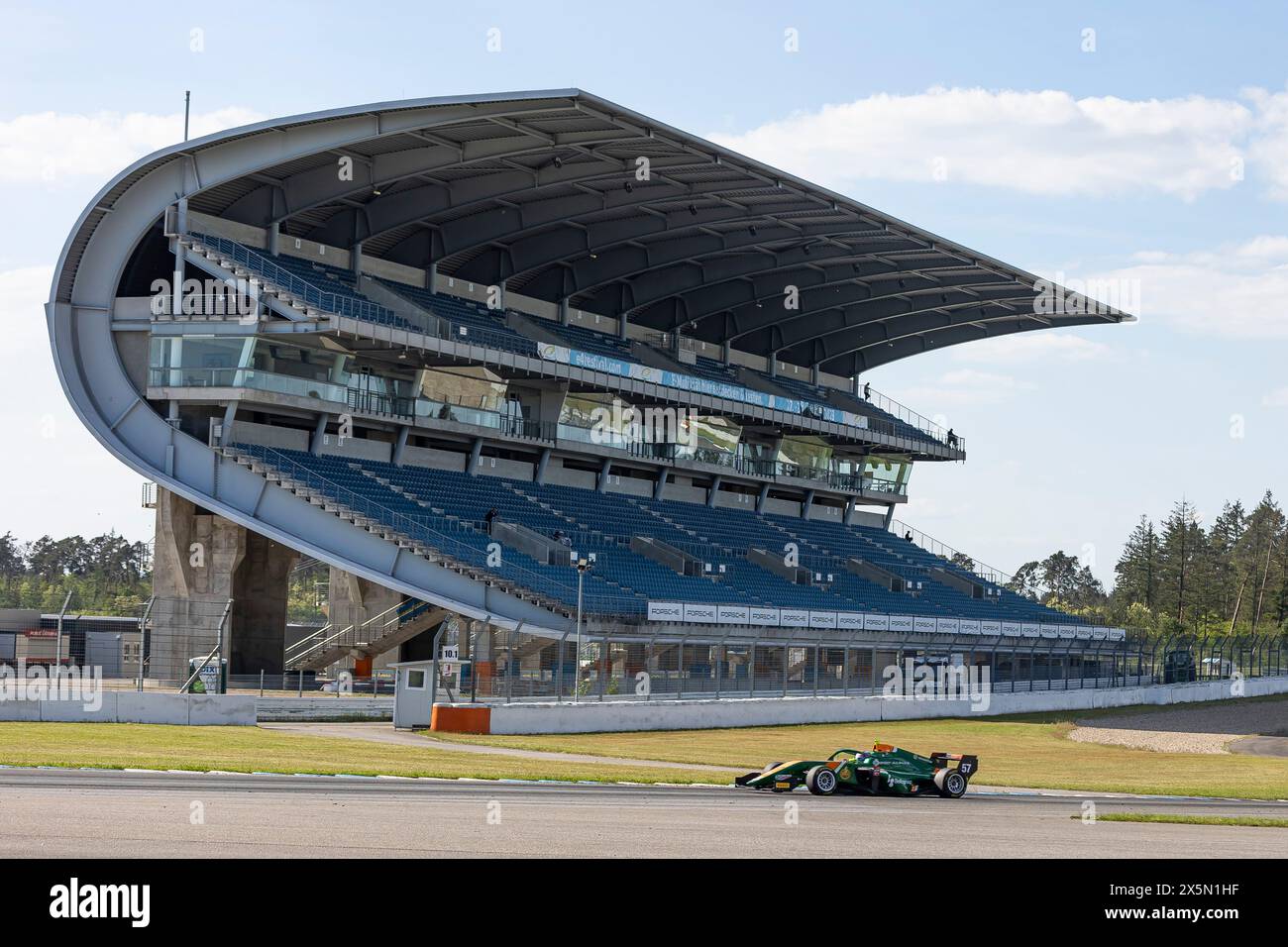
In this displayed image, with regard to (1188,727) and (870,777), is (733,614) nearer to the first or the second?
(1188,727)

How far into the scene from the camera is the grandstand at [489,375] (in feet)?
152

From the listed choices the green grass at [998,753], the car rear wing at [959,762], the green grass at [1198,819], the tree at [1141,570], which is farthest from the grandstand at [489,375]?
the tree at [1141,570]

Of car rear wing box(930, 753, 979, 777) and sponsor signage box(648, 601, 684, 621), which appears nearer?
car rear wing box(930, 753, 979, 777)

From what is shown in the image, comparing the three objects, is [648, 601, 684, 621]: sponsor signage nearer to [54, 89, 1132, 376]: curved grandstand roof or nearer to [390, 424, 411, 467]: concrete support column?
[390, 424, 411, 467]: concrete support column

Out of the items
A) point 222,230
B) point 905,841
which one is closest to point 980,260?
point 222,230

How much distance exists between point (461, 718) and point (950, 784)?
15.3 meters

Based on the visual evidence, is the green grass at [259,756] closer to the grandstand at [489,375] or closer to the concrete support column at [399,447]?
the grandstand at [489,375]

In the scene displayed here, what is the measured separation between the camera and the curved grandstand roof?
46.6m

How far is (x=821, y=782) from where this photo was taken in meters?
24.5

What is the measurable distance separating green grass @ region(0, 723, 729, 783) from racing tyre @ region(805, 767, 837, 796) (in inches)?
95.7

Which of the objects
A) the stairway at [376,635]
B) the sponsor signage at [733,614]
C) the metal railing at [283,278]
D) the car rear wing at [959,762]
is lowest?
the car rear wing at [959,762]

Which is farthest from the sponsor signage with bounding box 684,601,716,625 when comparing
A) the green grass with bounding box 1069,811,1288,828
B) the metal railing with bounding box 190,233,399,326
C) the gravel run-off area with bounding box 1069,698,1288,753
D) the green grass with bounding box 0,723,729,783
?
the green grass with bounding box 1069,811,1288,828

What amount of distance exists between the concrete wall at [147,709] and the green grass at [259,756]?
2.47ft
